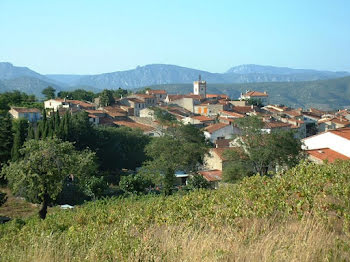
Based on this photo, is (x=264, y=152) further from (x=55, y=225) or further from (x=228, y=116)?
(x=228, y=116)

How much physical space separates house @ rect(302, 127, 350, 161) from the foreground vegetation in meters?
19.0

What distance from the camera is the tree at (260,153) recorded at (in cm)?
2578

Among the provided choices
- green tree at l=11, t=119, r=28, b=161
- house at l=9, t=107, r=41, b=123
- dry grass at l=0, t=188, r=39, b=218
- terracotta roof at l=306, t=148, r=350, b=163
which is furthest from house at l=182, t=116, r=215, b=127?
dry grass at l=0, t=188, r=39, b=218

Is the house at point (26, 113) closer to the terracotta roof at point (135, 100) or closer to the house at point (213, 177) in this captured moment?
the house at point (213, 177)

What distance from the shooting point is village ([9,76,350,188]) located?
99.9 ft

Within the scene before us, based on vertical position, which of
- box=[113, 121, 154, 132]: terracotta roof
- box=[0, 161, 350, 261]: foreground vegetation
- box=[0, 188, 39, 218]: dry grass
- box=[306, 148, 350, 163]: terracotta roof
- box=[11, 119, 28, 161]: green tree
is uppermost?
A: box=[0, 161, 350, 261]: foreground vegetation

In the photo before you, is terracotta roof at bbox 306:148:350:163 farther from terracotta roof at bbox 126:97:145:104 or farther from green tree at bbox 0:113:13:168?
terracotta roof at bbox 126:97:145:104

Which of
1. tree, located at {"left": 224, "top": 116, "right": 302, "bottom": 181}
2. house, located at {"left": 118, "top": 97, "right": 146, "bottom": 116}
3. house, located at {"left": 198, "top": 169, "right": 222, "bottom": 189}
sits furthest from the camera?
house, located at {"left": 118, "top": 97, "right": 146, "bottom": 116}

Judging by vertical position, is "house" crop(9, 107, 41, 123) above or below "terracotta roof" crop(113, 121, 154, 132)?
above

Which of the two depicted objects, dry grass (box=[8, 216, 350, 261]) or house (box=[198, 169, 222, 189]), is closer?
dry grass (box=[8, 216, 350, 261])

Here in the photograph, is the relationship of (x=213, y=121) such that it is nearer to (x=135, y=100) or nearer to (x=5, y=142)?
(x=135, y=100)

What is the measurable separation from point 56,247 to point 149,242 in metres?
1.44

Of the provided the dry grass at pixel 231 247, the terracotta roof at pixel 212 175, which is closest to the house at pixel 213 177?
the terracotta roof at pixel 212 175

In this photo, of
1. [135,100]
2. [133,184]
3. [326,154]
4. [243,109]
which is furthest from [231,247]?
[243,109]
